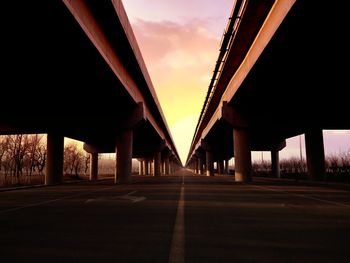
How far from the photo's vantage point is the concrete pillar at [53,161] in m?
34.5

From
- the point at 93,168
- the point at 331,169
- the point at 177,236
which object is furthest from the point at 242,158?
the point at 331,169

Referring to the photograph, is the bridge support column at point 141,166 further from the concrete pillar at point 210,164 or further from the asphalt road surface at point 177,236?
the asphalt road surface at point 177,236

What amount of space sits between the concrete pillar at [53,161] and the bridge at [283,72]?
51.6 feet

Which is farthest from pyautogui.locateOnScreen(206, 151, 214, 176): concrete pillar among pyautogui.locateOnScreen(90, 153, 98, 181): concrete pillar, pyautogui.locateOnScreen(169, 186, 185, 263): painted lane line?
pyautogui.locateOnScreen(169, 186, 185, 263): painted lane line

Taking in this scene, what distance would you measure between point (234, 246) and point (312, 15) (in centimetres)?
1008

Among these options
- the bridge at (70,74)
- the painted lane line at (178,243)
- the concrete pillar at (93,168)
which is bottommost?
the painted lane line at (178,243)

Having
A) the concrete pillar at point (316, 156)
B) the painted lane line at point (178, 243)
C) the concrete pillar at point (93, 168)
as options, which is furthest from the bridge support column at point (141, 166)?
the painted lane line at point (178, 243)

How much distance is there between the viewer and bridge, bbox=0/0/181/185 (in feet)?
42.5

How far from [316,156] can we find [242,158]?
10867 millimetres

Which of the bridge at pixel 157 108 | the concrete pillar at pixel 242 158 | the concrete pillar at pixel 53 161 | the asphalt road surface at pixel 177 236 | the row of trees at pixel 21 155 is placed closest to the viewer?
the asphalt road surface at pixel 177 236

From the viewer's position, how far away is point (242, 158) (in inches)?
1294

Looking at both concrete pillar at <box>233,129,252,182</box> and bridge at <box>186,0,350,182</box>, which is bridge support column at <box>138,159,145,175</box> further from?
concrete pillar at <box>233,129,252,182</box>

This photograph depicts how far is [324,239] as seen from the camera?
6094 millimetres

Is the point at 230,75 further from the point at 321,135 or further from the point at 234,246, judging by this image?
the point at 234,246
